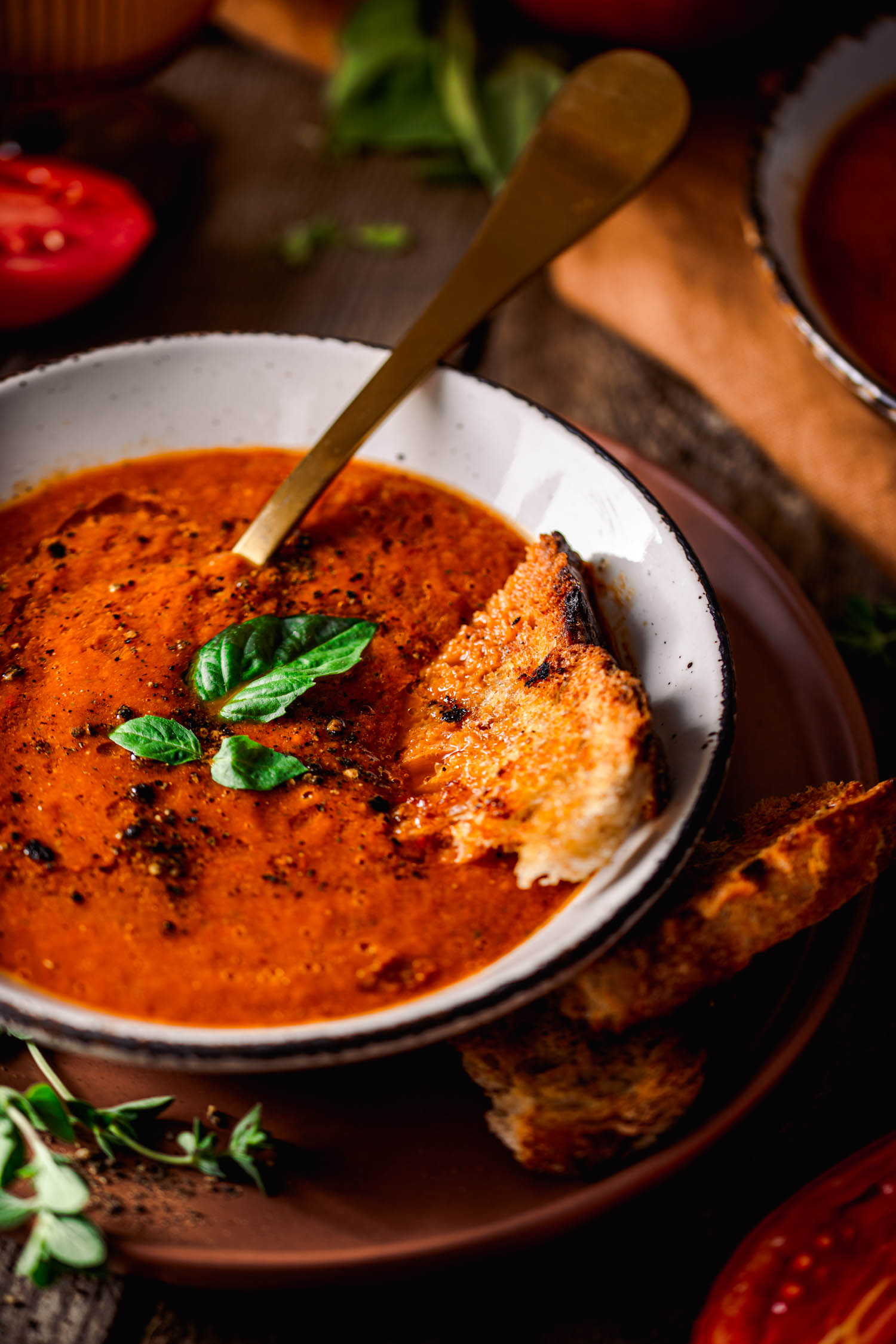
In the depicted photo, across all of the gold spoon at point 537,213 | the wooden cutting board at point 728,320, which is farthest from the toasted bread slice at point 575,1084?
the wooden cutting board at point 728,320

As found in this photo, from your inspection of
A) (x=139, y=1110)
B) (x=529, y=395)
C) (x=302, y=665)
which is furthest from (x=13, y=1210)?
(x=529, y=395)

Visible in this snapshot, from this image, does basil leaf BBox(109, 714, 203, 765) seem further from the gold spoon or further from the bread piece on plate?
the bread piece on plate

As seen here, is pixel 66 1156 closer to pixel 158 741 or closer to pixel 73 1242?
pixel 73 1242

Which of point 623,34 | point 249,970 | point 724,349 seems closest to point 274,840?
point 249,970

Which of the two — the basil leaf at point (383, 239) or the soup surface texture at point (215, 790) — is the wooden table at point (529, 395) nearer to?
the basil leaf at point (383, 239)

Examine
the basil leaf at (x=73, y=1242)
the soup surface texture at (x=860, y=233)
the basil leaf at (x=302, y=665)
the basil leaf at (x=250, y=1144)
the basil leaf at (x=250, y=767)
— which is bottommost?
the basil leaf at (x=73, y=1242)

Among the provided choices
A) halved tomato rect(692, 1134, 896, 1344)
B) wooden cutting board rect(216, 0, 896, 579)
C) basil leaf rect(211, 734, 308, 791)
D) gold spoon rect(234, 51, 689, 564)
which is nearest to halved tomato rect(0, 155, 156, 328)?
gold spoon rect(234, 51, 689, 564)
